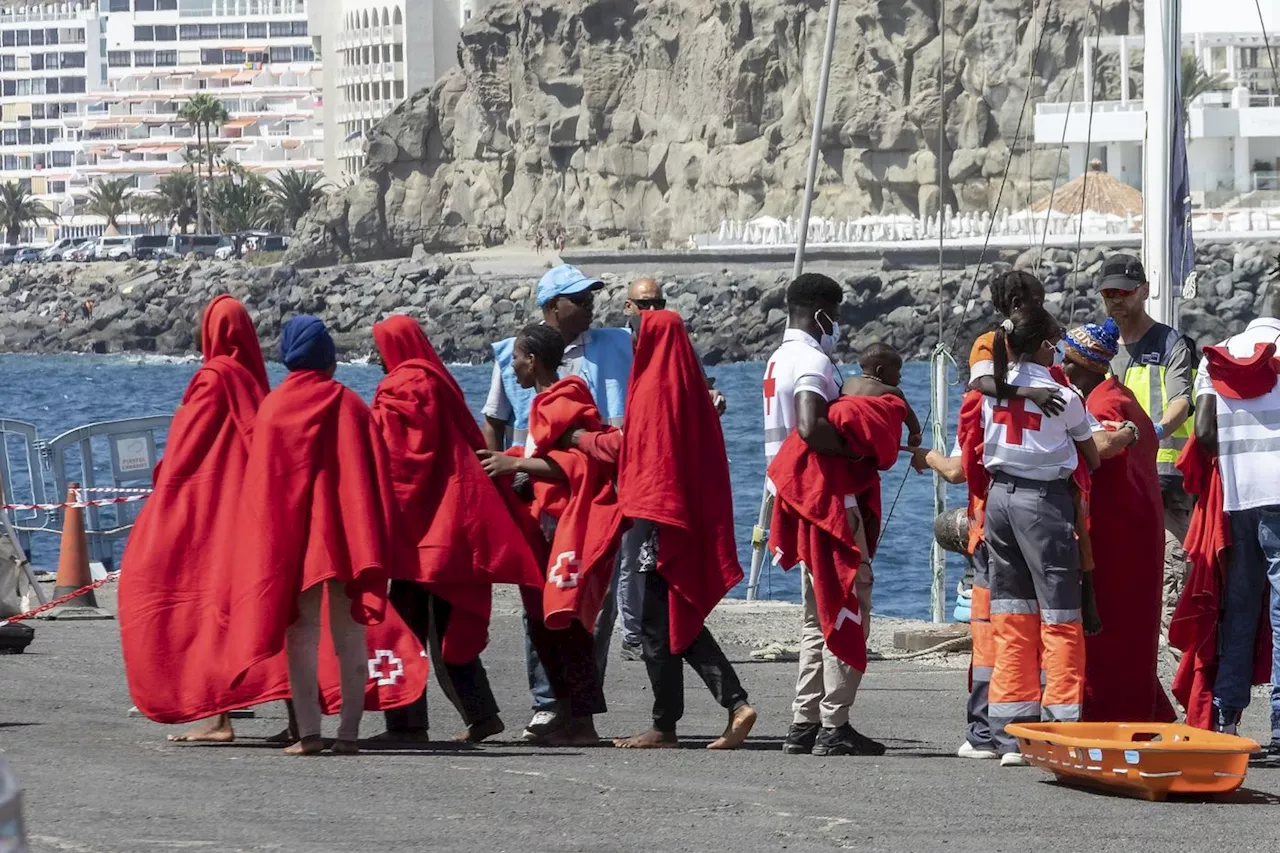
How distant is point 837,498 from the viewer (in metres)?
7.44

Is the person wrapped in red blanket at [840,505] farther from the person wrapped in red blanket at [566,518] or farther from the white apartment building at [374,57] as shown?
the white apartment building at [374,57]

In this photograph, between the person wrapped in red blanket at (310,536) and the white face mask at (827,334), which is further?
the white face mask at (827,334)

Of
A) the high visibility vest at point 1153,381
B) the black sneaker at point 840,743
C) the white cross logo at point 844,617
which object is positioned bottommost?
the black sneaker at point 840,743

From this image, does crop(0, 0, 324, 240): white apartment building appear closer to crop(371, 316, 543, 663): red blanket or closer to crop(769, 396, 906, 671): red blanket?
crop(371, 316, 543, 663): red blanket

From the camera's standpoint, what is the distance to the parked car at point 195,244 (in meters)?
116

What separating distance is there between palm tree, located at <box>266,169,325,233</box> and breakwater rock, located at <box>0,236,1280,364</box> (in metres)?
15.0

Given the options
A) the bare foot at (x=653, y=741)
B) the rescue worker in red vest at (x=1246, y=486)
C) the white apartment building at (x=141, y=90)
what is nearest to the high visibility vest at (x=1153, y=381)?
the rescue worker in red vest at (x=1246, y=486)

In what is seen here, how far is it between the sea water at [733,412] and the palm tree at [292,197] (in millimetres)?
28949

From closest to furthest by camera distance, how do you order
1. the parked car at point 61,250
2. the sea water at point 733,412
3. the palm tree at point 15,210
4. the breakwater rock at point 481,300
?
1. the sea water at point 733,412
2. the breakwater rock at point 481,300
3. the parked car at point 61,250
4. the palm tree at point 15,210

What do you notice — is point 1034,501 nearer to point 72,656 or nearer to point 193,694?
point 193,694

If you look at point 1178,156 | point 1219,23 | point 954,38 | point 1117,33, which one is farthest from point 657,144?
point 1178,156

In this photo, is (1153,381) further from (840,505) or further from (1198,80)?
(1198,80)

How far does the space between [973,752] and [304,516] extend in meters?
2.40

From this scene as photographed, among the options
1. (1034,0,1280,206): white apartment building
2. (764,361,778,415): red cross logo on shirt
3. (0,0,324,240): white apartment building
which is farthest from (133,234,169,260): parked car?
(764,361,778,415): red cross logo on shirt
